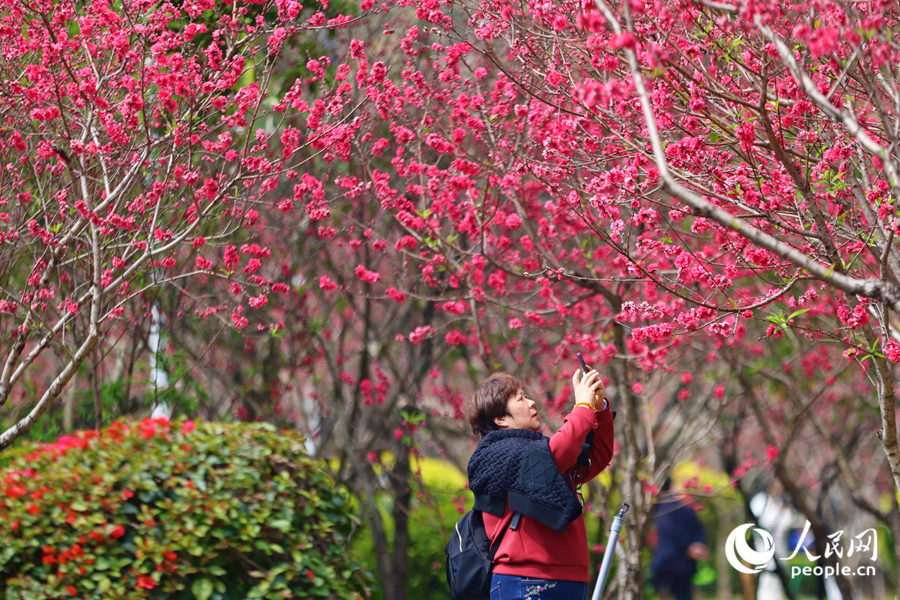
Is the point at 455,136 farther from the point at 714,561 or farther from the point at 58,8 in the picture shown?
the point at 714,561

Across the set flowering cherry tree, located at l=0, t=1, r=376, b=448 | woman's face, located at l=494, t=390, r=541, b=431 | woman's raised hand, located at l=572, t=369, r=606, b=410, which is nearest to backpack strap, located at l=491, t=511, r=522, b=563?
woman's face, located at l=494, t=390, r=541, b=431

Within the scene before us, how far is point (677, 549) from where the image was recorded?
801cm

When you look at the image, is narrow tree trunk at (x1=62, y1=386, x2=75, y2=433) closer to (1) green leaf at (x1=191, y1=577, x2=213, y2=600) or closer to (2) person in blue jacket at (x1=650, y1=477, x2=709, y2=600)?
(1) green leaf at (x1=191, y1=577, x2=213, y2=600)

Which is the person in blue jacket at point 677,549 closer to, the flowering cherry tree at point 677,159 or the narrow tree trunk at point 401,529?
the flowering cherry tree at point 677,159

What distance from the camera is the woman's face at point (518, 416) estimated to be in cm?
332

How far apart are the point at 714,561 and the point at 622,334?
9210 millimetres

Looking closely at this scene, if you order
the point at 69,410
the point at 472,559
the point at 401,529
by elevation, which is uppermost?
the point at 69,410

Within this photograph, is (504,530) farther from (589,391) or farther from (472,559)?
(589,391)

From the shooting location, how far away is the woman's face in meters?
3.32

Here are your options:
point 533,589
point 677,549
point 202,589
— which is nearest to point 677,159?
point 533,589

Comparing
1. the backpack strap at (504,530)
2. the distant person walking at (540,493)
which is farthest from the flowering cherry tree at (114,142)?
the backpack strap at (504,530)

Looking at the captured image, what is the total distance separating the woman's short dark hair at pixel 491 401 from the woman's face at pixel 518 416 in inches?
0.6

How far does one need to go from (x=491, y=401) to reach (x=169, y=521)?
1850 mm

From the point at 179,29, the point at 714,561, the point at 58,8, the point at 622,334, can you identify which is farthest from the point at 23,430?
the point at 714,561
